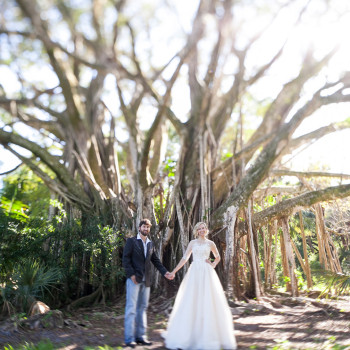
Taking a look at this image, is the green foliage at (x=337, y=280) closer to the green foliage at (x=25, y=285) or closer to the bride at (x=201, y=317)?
the bride at (x=201, y=317)

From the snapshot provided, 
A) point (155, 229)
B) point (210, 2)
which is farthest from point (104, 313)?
point (210, 2)

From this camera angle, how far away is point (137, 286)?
3941 millimetres

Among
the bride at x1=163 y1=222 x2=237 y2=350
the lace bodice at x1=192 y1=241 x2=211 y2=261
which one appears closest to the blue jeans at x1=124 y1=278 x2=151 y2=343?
the bride at x1=163 y1=222 x2=237 y2=350

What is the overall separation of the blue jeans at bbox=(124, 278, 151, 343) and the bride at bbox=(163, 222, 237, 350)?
1.11 ft

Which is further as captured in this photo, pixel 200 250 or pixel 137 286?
pixel 200 250

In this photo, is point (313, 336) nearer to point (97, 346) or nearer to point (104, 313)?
point (97, 346)

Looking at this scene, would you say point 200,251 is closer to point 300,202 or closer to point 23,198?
point 300,202

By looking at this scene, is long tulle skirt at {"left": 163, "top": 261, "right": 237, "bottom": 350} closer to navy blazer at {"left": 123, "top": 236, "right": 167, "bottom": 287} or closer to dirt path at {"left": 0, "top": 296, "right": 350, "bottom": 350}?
dirt path at {"left": 0, "top": 296, "right": 350, "bottom": 350}

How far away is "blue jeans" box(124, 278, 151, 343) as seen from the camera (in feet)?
12.5

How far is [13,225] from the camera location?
661 centimetres

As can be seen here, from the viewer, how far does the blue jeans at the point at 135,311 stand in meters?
3.80

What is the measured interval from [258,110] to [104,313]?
573cm

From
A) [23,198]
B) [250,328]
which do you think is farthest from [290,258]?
[23,198]

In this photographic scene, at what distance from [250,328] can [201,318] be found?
57.4 inches
